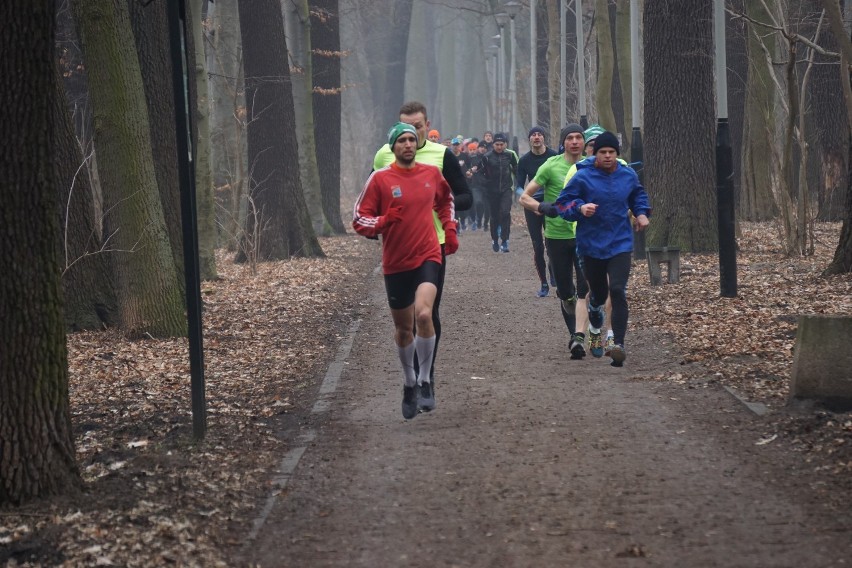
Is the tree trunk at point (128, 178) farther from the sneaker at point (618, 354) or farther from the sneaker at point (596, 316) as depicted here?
the sneaker at point (618, 354)

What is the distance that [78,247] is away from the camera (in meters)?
12.7

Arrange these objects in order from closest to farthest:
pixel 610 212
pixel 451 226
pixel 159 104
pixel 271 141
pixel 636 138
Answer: pixel 451 226 < pixel 610 212 < pixel 159 104 < pixel 636 138 < pixel 271 141

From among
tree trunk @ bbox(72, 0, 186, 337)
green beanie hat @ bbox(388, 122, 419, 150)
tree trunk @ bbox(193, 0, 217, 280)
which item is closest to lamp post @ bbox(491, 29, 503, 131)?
tree trunk @ bbox(193, 0, 217, 280)

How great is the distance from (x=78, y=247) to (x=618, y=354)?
5.53m

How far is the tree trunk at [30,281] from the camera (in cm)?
613

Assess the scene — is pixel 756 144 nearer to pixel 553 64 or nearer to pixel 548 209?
pixel 553 64

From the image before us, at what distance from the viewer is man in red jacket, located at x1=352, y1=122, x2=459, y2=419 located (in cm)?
828

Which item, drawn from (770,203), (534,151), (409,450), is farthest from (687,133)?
(409,450)

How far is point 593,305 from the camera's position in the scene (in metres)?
10.6

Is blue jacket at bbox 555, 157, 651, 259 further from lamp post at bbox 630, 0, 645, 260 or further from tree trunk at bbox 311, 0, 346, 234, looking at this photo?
tree trunk at bbox 311, 0, 346, 234

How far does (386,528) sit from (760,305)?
778cm

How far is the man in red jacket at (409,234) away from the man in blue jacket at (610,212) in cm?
188

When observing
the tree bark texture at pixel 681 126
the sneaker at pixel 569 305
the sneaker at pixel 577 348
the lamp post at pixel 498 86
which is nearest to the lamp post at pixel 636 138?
the tree bark texture at pixel 681 126

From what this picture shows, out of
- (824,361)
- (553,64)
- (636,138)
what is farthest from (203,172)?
(553,64)
